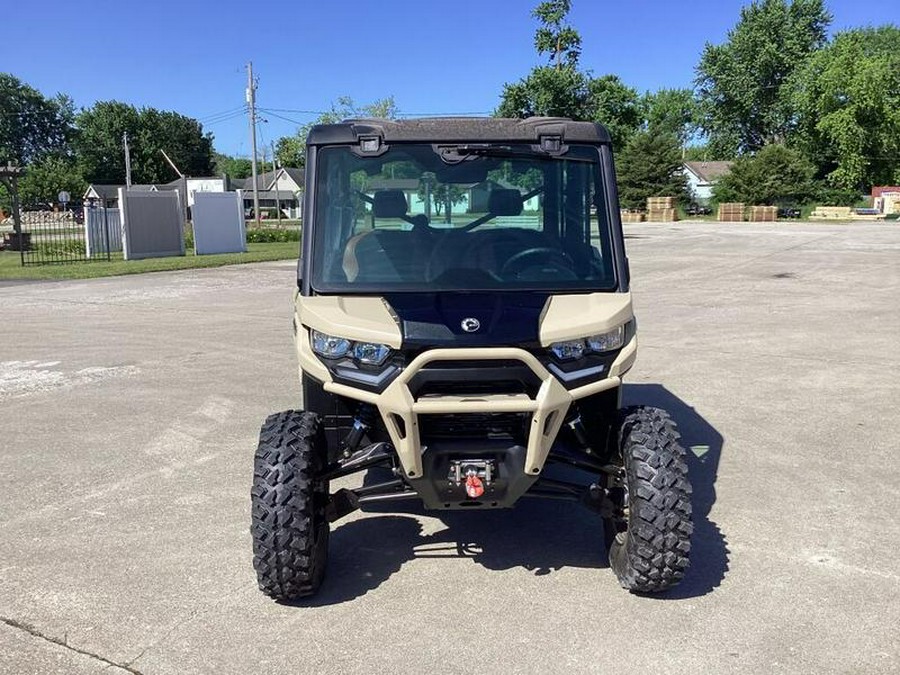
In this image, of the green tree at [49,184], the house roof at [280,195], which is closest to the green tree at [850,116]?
the house roof at [280,195]

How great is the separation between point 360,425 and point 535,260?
119 centimetres

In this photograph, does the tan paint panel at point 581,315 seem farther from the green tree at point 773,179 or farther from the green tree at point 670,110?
the green tree at point 670,110

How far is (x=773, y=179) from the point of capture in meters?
62.1

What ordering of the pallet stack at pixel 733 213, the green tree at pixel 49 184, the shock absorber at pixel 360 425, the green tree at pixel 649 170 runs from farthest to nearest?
the green tree at pixel 49 184
the green tree at pixel 649 170
the pallet stack at pixel 733 213
the shock absorber at pixel 360 425

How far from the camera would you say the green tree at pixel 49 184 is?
87688 mm

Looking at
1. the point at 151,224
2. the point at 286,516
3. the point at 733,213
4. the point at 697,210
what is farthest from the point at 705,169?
the point at 286,516

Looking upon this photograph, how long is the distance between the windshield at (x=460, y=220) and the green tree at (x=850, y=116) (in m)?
70.1

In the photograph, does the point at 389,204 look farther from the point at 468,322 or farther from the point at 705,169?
the point at 705,169

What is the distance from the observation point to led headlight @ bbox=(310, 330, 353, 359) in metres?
3.64

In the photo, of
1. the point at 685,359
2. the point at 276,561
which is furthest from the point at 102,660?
the point at 685,359

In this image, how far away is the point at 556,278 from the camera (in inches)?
161

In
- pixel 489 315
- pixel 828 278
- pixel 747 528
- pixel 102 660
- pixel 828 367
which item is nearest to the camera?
pixel 102 660

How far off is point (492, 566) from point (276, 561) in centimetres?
116

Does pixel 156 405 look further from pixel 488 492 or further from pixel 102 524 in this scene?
pixel 488 492
